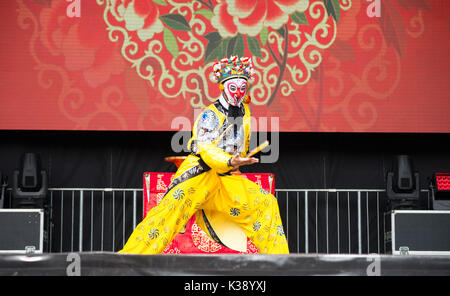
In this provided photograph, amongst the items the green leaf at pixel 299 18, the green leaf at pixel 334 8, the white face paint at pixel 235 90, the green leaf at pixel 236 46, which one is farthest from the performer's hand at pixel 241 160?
the green leaf at pixel 334 8

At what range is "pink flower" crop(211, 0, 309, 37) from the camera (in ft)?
18.4

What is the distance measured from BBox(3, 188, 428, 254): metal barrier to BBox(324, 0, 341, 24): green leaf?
1309mm

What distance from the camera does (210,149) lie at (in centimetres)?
395

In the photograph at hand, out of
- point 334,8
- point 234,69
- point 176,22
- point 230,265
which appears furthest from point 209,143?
point 334,8

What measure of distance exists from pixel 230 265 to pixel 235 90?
5.21ft

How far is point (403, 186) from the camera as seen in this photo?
5.50 m

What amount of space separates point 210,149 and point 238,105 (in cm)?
38

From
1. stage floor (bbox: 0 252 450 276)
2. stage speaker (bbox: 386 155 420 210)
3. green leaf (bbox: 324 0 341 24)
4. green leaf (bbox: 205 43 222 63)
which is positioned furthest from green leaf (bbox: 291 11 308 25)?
stage floor (bbox: 0 252 450 276)

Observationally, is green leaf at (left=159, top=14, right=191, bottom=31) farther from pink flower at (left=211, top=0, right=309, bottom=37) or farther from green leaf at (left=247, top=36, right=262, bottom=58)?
green leaf at (left=247, top=36, right=262, bottom=58)

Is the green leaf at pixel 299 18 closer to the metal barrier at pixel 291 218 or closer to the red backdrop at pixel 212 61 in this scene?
the red backdrop at pixel 212 61

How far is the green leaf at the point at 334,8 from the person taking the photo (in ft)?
18.6

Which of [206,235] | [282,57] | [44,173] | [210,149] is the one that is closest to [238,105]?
[210,149]
